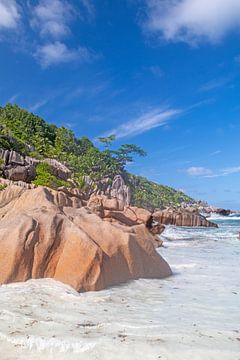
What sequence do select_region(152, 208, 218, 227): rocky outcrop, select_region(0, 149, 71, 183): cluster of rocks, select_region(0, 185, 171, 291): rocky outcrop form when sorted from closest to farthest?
select_region(0, 185, 171, 291): rocky outcrop → select_region(0, 149, 71, 183): cluster of rocks → select_region(152, 208, 218, 227): rocky outcrop

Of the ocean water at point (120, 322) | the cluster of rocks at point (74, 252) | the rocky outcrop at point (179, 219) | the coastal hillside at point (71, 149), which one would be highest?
the coastal hillside at point (71, 149)

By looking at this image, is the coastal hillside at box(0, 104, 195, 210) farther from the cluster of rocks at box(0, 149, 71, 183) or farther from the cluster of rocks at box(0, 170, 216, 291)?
the cluster of rocks at box(0, 170, 216, 291)

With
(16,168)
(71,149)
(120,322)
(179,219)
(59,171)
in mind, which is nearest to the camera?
(120,322)

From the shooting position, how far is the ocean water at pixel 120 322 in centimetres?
306

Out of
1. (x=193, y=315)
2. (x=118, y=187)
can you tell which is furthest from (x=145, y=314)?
(x=118, y=187)

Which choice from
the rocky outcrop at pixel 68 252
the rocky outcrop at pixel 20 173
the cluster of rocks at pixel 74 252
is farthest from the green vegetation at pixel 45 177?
the rocky outcrop at pixel 68 252

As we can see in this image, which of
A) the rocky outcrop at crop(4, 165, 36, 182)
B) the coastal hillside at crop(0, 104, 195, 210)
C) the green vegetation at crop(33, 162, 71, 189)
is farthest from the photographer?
the coastal hillside at crop(0, 104, 195, 210)

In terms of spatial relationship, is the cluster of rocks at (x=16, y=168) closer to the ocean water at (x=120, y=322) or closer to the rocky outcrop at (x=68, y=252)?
the rocky outcrop at (x=68, y=252)

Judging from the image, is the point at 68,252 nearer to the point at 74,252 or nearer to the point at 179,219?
the point at 74,252

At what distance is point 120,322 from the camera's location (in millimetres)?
3926

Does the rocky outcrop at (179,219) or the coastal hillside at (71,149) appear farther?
the coastal hillside at (71,149)

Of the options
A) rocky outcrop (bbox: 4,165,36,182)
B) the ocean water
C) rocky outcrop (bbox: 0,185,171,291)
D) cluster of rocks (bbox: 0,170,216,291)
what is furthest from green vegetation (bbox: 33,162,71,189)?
the ocean water

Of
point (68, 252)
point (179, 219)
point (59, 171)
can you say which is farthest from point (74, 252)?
point (179, 219)

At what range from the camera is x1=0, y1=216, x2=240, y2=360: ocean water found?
10.0ft
